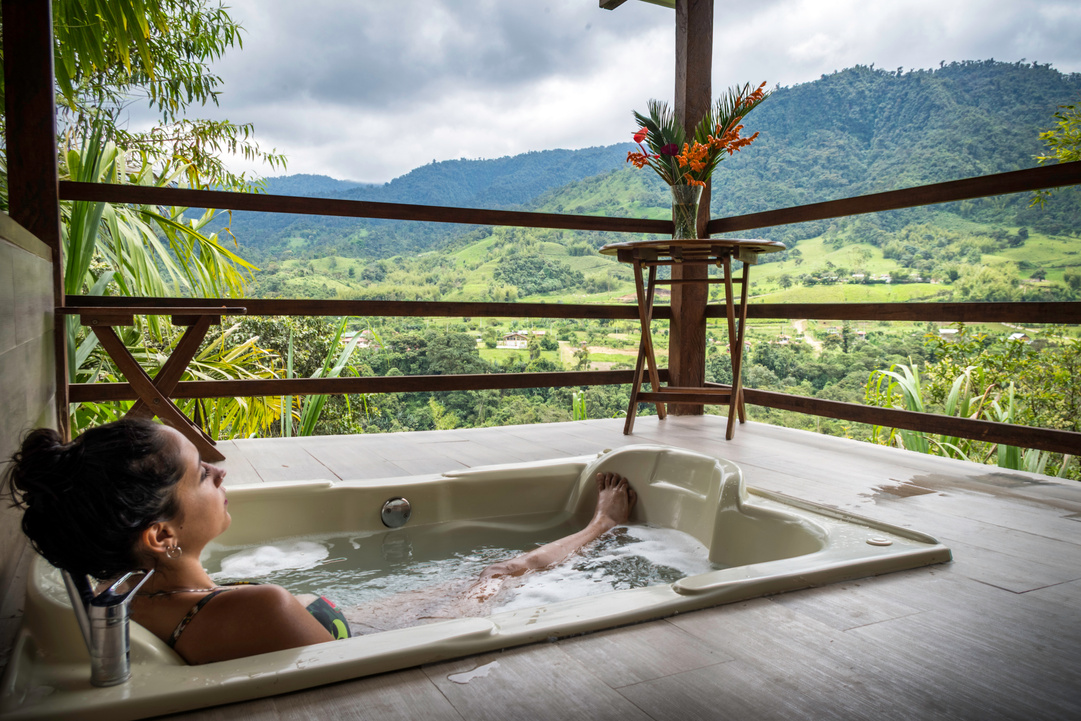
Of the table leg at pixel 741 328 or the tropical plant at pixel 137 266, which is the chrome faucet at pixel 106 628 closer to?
the tropical plant at pixel 137 266

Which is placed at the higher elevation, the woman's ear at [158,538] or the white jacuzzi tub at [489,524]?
the woman's ear at [158,538]

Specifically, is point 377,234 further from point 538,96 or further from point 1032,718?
point 1032,718

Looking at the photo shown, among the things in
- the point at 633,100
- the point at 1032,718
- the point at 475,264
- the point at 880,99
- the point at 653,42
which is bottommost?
the point at 1032,718

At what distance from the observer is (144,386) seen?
2.03 metres

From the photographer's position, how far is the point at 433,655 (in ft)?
2.86

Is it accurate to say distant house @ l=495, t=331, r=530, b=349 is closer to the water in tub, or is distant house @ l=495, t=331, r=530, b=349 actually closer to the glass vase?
the glass vase

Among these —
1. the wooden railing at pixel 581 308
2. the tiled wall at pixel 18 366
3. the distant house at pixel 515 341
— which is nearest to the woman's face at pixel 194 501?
the tiled wall at pixel 18 366

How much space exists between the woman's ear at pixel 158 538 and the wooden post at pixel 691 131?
Answer: 247cm

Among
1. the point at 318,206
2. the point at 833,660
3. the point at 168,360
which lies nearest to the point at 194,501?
the point at 833,660

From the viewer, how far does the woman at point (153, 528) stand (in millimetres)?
799

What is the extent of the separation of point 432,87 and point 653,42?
537cm

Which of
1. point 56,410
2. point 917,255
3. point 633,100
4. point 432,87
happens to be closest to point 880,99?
point 917,255

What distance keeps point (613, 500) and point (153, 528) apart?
1.19 metres

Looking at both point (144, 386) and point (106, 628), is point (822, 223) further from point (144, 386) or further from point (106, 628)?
point (106, 628)
